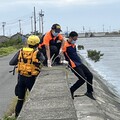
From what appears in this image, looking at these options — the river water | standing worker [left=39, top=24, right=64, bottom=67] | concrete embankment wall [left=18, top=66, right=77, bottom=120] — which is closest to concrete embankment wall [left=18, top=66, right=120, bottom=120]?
concrete embankment wall [left=18, top=66, right=77, bottom=120]

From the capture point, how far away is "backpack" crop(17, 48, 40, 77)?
8.08 metres

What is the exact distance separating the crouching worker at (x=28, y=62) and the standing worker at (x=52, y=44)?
2.75 metres

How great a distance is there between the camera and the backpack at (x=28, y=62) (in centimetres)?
808

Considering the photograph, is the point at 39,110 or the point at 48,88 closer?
the point at 39,110

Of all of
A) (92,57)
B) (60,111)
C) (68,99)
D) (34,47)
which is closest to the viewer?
(60,111)

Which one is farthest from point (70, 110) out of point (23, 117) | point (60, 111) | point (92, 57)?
point (92, 57)

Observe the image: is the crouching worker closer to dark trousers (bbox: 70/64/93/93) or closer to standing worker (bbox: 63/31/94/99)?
standing worker (bbox: 63/31/94/99)

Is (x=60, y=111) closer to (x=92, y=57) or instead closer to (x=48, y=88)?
(x=48, y=88)

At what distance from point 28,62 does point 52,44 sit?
3.84 meters

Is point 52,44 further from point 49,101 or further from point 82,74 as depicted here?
point 49,101

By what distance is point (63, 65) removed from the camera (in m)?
12.0

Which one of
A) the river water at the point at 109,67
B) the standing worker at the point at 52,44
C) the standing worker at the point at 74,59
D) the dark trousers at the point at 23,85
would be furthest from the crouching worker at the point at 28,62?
the river water at the point at 109,67

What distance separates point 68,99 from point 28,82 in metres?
1.30

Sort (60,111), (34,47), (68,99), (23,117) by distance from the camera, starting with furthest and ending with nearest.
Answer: (34,47)
(68,99)
(60,111)
(23,117)
